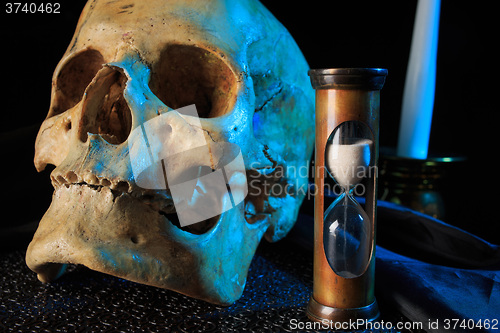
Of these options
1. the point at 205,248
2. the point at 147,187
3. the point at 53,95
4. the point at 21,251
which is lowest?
the point at 21,251

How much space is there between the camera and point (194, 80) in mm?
1442

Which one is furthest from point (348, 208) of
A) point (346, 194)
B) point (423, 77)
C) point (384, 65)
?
point (384, 65)

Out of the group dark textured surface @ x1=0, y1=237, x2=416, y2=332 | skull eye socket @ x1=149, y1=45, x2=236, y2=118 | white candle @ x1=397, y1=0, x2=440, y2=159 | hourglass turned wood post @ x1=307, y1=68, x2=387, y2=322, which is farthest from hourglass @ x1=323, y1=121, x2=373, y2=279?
white candle @ x1=397, y1=0, x2=440, y2=159

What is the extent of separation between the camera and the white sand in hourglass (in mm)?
1172

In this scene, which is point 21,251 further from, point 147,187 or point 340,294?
point 340,294

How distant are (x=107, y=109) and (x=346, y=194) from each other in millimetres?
571

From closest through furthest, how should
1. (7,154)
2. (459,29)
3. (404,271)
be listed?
(404,271) → (7,154) → (459,29)

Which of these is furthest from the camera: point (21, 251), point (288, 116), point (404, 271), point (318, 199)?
point (21, 251)

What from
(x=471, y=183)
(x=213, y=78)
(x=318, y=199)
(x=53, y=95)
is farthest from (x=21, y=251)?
(x=471, y=183)

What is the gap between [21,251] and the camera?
1.74 meters

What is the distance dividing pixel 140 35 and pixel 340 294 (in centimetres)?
70

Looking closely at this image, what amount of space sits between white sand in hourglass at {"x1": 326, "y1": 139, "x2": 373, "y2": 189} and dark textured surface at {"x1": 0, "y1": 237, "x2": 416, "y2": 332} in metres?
0.33

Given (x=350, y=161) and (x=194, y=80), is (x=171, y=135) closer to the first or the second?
(x=194, y=80)

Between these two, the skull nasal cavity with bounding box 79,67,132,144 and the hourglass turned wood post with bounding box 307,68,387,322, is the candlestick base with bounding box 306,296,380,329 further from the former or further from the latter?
the skull nasal cavity with bounding box 79,67,132,144
